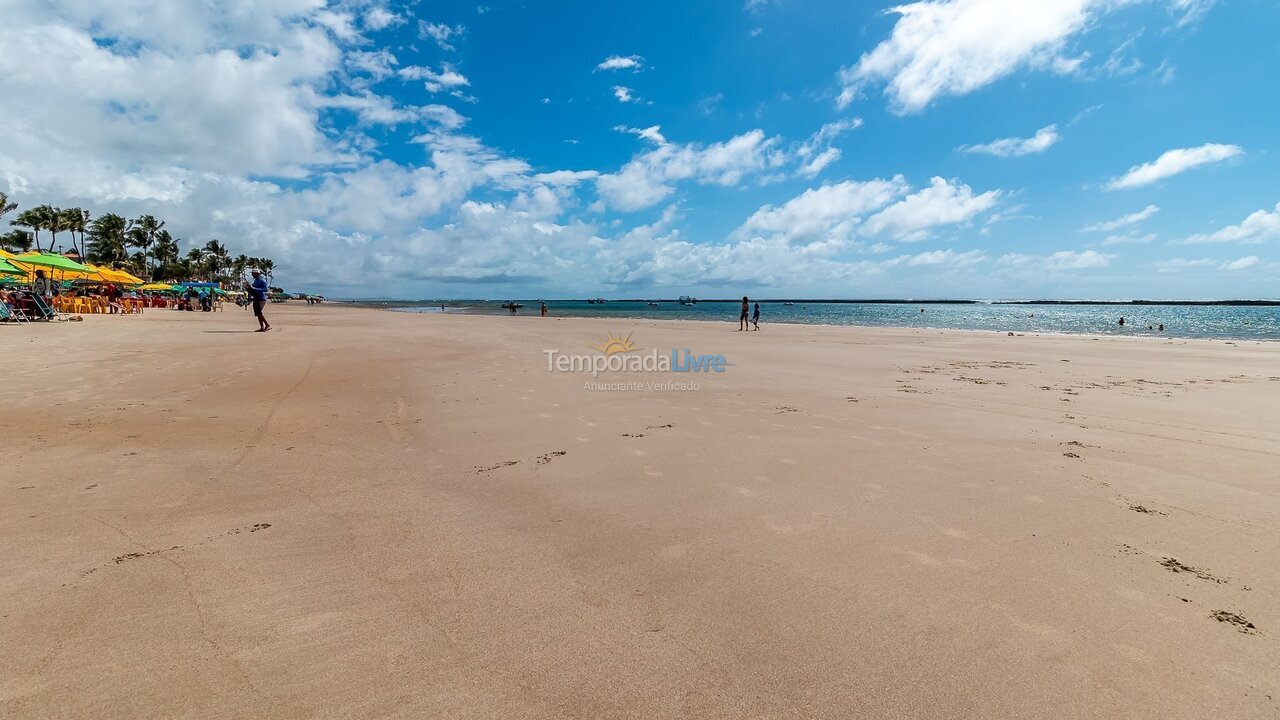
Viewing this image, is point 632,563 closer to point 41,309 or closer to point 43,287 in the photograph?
point 41,309

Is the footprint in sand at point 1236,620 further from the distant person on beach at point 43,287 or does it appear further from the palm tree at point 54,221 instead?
the palm tree at point 54,221

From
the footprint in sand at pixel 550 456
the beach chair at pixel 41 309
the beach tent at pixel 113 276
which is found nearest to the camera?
the footprint in sand at pixel 550 456

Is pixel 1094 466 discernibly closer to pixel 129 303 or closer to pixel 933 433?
pixel 933 433

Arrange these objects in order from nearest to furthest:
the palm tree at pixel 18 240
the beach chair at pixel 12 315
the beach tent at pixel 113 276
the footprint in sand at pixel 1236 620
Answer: the footprint in sand at pixel 1236 620, the beach chair at pixel 12 315, the beach tent at pixel 113 276, the palm tree at pixel 18 240

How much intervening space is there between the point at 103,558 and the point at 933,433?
8.91 meters

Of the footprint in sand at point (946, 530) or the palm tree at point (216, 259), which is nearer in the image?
the footprint in sand at point (946, 530)

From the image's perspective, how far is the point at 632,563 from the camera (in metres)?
3.74

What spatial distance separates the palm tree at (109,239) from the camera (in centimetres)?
8275

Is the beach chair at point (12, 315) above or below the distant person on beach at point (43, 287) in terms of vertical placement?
below

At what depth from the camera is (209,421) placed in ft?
24.5

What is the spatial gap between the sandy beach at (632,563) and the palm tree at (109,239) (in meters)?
109

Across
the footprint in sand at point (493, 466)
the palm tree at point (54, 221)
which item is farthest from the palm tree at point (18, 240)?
the footprint in sand at point (493, 466)

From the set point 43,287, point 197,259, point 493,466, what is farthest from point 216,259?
point 493,466

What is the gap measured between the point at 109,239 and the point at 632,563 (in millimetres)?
120593
